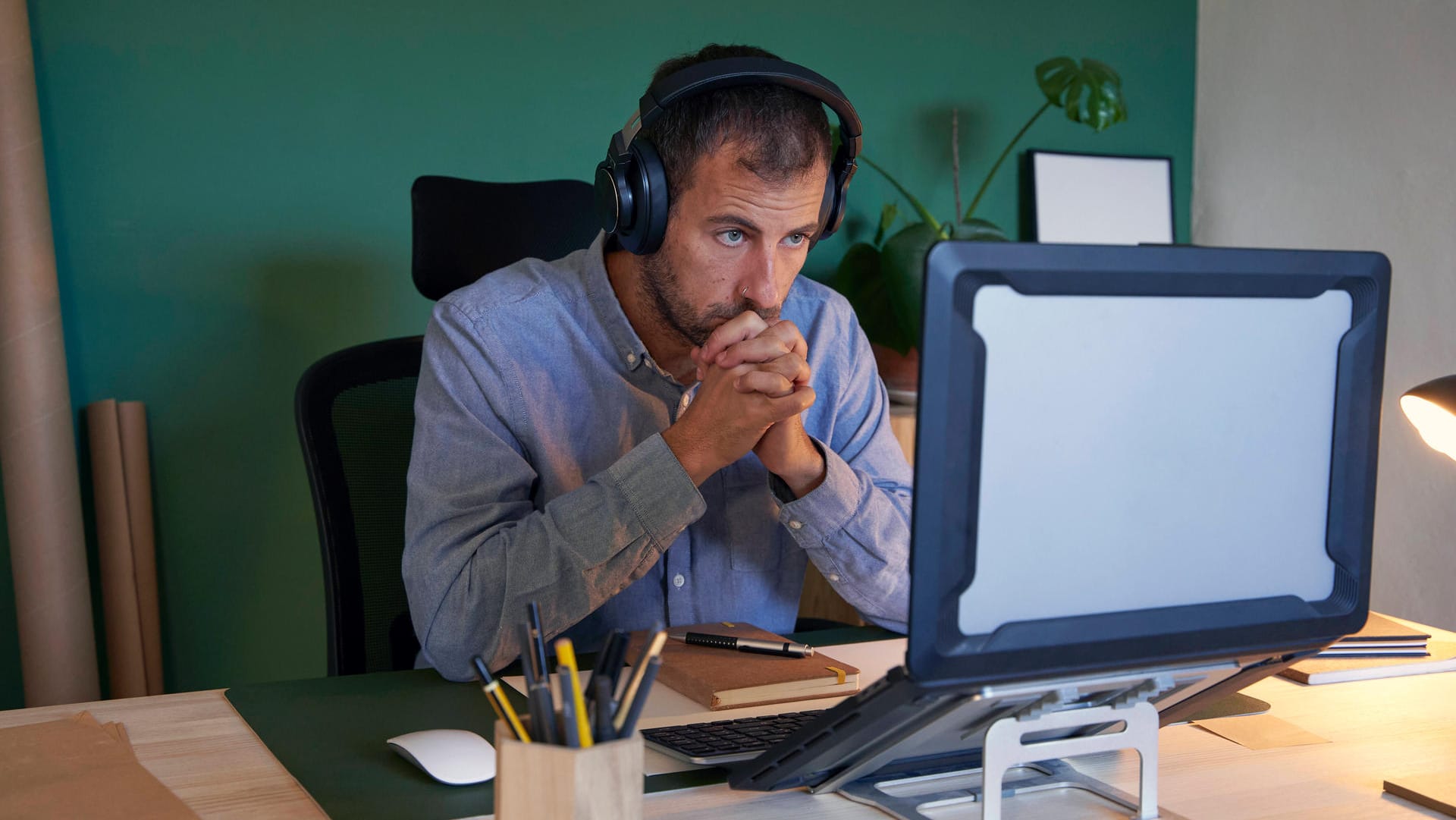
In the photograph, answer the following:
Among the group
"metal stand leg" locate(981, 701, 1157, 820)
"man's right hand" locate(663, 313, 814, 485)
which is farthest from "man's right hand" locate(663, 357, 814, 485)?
"metal stand leg" locate(981, 701, 1157, 820)

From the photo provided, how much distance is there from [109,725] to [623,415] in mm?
627

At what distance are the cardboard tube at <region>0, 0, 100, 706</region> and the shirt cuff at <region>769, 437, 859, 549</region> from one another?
1.43m

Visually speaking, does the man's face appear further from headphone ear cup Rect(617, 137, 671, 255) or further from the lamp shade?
the lamp shade

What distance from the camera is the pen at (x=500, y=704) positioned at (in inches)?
25.1

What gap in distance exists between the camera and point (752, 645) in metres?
1.12

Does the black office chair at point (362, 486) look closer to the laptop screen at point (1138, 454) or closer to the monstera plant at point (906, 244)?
the laptop screen at point (1138, 454)

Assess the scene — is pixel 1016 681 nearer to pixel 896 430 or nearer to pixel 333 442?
pixel 333 442

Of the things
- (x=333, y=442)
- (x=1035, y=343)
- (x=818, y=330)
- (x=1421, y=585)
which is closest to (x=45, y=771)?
(x=333, y=442)

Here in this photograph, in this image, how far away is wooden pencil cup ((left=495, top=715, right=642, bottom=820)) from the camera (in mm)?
610

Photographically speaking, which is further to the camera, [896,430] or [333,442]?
[896,430]

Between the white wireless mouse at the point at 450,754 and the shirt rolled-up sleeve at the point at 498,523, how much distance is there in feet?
0.75

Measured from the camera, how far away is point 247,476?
240 cm

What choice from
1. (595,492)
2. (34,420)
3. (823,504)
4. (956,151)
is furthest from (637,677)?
(956,151)

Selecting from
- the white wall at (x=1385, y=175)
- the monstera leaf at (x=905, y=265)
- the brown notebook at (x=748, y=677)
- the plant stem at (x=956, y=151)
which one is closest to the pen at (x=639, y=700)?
the brown notebook at (x=748, y=677)
